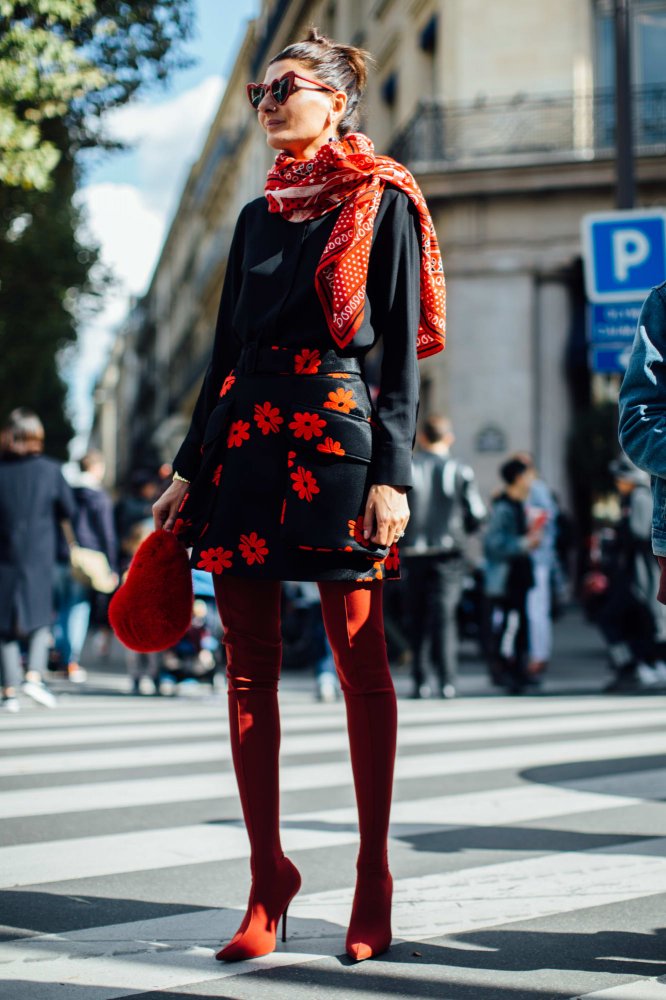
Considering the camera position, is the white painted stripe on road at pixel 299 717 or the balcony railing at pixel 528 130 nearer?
the white painted stripe on road at pixel 299 717

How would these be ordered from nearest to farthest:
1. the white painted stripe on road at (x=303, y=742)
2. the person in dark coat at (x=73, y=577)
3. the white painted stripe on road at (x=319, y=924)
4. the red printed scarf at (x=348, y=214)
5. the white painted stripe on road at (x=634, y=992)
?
the white painted stripe on road at (x=634, y=992)
the white painted stripe on road at (x=319, y=924)
the red printed scarf at (x=348, y=214)
the white painted stripe on road at (x=303, y=742)
the person in dark coat at (x=73, y=577)

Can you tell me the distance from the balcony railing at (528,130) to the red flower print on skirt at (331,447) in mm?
19068

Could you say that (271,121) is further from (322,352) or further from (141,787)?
(141,787)

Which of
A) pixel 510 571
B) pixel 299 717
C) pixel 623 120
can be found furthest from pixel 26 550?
pixel 623 120

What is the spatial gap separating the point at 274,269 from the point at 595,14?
20559mm

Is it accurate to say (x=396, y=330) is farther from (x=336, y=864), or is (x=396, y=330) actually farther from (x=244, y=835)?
(x=244, y=835)

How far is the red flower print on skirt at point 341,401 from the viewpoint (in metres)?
2.83

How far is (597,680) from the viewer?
1098 centimetres

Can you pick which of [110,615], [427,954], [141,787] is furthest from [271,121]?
[141,787]

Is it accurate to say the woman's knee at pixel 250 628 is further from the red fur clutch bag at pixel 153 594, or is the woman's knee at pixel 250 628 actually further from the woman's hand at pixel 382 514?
the woman's hand at pixel 382 514

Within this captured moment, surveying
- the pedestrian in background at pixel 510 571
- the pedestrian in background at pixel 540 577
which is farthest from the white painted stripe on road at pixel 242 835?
the pedestrian in background at pixel 540 577

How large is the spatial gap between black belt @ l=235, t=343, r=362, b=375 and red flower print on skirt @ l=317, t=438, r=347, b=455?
0.52ft

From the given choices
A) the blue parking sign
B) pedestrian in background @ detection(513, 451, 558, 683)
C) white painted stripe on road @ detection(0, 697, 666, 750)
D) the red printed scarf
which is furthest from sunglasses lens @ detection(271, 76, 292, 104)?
pedestrian in background @ detection(513, 451, 558, 683)

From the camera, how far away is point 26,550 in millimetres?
8648
